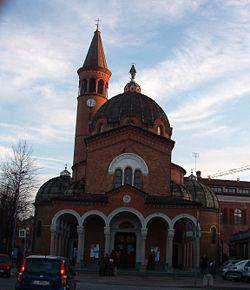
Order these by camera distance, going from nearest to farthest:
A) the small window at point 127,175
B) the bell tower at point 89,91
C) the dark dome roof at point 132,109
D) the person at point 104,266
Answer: the person at point 104,266, the small window at point 127,175, the dark dome roof at point 132,109, the bell tower at point 89,91

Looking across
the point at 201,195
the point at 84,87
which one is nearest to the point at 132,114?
the point at 201,195

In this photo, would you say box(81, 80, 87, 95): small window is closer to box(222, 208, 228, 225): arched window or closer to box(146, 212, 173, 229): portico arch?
box(146, 212, 173, 229): portico arch

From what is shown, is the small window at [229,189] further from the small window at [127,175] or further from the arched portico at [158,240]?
the small window at [127,175]

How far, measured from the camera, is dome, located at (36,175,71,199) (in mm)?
48469

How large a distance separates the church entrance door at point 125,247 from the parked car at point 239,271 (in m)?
9.50

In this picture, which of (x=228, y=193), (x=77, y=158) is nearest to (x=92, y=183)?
(x=77, y=158)

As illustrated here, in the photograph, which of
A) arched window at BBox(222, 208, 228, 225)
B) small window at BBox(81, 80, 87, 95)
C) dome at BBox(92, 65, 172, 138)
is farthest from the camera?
arched window at BBox(222, 208, 228, 225)

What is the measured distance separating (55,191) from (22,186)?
9055mm

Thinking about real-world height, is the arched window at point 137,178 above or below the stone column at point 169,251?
above

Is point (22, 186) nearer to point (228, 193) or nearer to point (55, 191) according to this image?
point (55, 191)

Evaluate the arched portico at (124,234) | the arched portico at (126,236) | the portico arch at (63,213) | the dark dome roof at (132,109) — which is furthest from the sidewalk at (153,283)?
the dark dome roof at (132,109)

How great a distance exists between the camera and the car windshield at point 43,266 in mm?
15391

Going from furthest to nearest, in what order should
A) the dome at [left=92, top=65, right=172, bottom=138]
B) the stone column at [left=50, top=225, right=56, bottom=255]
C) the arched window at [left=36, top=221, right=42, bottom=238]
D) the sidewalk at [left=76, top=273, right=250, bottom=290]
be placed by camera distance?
the arched window at [left=36, top=221, right=42, bottom=238], the dome at [left=92, top=65, right=172, bottom=138], the stone column at [left=50, top=225, right=56, bottom=255], the sidewalk at [left=76, top=273, right=250, bottom=290]

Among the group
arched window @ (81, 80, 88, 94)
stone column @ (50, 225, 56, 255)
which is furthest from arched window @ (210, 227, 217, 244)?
arched window @ (81, 80, 88, 94)
